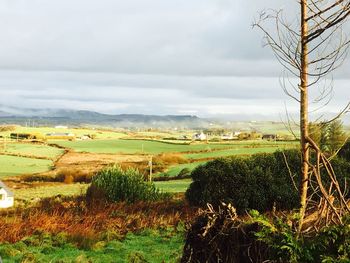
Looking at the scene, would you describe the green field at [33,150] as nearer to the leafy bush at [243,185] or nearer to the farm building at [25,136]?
the farm building at [25,136]

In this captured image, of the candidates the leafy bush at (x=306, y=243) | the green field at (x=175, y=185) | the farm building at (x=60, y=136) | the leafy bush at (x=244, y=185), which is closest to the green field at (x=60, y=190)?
the green field at (x=175, y=185)

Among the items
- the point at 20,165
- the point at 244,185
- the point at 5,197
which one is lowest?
the point at 5,197

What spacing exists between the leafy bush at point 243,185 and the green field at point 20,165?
21.2 m

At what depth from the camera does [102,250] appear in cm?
1294

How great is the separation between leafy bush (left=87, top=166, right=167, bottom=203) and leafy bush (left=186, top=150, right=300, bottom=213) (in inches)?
143

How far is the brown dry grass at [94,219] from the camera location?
14.6 m

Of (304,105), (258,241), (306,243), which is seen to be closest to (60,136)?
(304,105)

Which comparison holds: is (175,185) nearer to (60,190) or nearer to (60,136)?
(60,190)

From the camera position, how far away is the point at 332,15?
617 centimetres

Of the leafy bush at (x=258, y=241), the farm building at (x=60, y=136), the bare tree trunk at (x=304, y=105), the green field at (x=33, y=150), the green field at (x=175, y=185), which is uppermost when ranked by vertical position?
the bare tree trunk at (x=304, y=105)

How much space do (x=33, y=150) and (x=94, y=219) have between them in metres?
29.6

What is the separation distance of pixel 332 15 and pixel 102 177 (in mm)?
17652

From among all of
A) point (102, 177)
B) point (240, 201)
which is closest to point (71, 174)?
point (102, 177)

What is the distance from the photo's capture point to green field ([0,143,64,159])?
142ft
